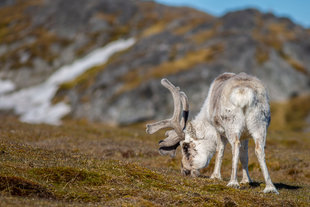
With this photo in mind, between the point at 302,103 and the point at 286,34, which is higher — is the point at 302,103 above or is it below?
below

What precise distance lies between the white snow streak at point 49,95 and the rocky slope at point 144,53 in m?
3.64

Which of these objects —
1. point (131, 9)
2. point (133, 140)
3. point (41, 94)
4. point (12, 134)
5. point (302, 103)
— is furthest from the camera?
point (131, 9)

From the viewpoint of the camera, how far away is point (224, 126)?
48.3 ft

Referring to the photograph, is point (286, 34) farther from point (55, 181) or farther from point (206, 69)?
point (55, 181)

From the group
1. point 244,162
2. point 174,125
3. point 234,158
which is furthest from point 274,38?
point 234,158

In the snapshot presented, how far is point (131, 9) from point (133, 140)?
5395 inches

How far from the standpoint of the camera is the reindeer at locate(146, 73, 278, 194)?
13953mm

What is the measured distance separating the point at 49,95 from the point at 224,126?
9941 centimetres

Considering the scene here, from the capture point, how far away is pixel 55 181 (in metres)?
11.8

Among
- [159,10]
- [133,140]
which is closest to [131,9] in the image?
[159,10]

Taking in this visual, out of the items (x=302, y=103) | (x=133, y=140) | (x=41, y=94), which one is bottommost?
(x=41, y=94)

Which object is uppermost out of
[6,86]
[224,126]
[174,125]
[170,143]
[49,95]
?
[224,126]

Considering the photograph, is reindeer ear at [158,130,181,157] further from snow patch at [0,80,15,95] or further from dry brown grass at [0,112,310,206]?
snow patch at [0,80,15,95]

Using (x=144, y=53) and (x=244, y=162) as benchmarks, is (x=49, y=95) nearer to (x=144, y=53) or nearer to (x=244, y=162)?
(x=144, y=53)
